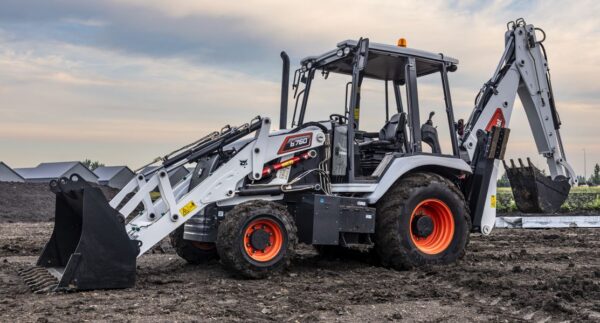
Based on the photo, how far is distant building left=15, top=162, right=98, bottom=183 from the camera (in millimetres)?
25580

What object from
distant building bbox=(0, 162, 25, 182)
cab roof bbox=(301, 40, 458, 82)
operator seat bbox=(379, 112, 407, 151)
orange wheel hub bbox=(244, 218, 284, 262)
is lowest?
orange wheel hub bbox=(244, 218, 284, 262)

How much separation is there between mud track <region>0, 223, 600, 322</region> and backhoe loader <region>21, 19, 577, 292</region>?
31cm

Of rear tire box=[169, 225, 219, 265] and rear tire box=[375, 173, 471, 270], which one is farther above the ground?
rear tire box=[375, 173, 471, 270]

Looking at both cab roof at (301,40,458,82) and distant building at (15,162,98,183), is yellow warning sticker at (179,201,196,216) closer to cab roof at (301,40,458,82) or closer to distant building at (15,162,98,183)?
cab roof at (301,40,458,82)

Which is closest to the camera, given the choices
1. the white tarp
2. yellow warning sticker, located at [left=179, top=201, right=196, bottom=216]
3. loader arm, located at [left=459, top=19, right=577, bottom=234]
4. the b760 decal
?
yellow warning sticker, located at [left=179, top=201, right=196, bottom=216]

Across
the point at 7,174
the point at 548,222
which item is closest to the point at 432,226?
the point at 548,222

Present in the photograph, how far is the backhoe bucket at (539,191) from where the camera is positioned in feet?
36.3

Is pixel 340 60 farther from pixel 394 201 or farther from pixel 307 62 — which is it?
pixel 394 201

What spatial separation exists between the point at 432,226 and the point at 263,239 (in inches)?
94.5

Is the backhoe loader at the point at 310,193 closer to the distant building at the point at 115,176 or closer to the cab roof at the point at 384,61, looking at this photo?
the cab roof at the point at 384,61

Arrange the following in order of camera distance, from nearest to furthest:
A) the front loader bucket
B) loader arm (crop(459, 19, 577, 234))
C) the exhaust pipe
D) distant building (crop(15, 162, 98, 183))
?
the front loader bucket
the exhaust pipe
loader arm (crop(459, 19, 577, 234))
distant building (crop(15, 162, 98, 183))

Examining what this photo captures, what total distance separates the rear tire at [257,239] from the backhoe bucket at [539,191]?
16.7ft

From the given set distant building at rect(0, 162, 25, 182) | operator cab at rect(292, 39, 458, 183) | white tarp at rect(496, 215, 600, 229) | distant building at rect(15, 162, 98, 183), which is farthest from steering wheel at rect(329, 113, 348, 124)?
distant building at rect(0, 162, 25, 182)

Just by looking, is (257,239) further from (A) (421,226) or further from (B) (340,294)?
(A) (421,226)
